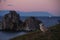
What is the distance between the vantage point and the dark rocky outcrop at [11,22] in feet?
6.17

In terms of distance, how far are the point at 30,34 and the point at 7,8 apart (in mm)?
518

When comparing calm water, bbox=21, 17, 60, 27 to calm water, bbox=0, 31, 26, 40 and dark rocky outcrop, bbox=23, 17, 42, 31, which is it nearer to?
dark rocky outcrop, bbox=23, 17, 42, 31

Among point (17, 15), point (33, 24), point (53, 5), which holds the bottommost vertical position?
point (33, 24)

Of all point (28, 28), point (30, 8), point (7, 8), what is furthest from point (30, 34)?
point (7, 8)

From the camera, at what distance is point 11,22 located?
74.6 inches

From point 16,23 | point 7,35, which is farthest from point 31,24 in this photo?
point 7,35

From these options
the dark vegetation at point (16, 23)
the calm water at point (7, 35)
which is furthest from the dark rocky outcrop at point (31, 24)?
the calm water at point (7, 35)

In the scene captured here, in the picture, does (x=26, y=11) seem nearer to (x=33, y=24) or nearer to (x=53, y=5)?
(x=33, y=24)

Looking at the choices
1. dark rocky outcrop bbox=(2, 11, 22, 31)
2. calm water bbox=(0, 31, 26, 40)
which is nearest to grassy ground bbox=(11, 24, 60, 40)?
calm water bbox=(0, 31, 26, 40)

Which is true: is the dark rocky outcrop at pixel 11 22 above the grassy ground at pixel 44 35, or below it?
above

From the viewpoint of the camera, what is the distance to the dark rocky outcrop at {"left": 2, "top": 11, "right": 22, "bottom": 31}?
6.17 ft

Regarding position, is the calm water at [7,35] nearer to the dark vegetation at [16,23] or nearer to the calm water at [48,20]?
the dark vegetation at [16,23]

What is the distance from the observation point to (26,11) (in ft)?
6.23

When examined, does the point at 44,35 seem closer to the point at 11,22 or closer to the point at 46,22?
the point at 46,22
